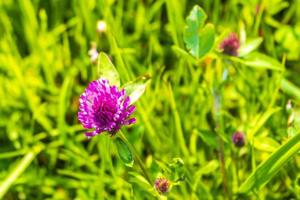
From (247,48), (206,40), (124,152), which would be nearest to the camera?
(124,152)

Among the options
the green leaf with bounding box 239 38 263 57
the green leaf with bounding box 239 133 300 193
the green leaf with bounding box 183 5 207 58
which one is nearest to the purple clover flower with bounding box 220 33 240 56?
the green leaf with bounding box 239 38 263 57

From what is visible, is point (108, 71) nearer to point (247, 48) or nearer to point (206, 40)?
point (206, 40)

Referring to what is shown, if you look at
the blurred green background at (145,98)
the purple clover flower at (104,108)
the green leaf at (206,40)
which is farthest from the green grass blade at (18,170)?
the green leaf at (206,40)

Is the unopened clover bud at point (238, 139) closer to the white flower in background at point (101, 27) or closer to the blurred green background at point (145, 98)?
the blurred green background at point (145, 98)

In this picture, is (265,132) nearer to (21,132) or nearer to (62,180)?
(62,180)

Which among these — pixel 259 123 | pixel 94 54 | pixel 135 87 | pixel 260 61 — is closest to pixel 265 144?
pixel 259 123

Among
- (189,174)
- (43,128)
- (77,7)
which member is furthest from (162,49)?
(189,174)
